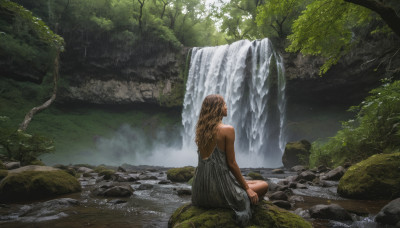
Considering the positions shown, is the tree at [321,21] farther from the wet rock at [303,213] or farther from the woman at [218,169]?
the woman at [218,169]

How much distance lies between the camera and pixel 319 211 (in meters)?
3.86

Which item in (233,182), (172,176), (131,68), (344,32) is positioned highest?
(131,68)

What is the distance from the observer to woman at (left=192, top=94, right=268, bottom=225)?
2.67m

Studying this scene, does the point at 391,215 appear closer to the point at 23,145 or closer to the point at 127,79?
the point at 23,145

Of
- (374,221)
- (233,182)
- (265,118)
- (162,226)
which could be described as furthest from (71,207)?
(265,118)

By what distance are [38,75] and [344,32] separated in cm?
2311

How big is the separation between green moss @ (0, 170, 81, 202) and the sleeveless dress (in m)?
4.37

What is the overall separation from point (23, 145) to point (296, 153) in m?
13.1

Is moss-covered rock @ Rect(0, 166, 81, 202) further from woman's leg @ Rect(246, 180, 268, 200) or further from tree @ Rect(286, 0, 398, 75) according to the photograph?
tree @ Rect(286, 0, 398, 75)

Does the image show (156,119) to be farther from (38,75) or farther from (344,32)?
(344,32)

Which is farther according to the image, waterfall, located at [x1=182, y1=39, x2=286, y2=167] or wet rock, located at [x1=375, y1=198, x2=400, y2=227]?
waterfall, located at [x1=182, y1=39, x2=286, y2=167]

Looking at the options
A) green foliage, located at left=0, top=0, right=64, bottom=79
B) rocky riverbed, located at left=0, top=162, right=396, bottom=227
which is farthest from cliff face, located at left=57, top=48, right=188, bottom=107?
rocky riverbed, located at left=0, top=162, right=396, bottom=227

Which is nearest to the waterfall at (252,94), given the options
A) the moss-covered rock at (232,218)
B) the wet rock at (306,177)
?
the wet rock at (306,177)

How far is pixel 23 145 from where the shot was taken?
29.0 feet
